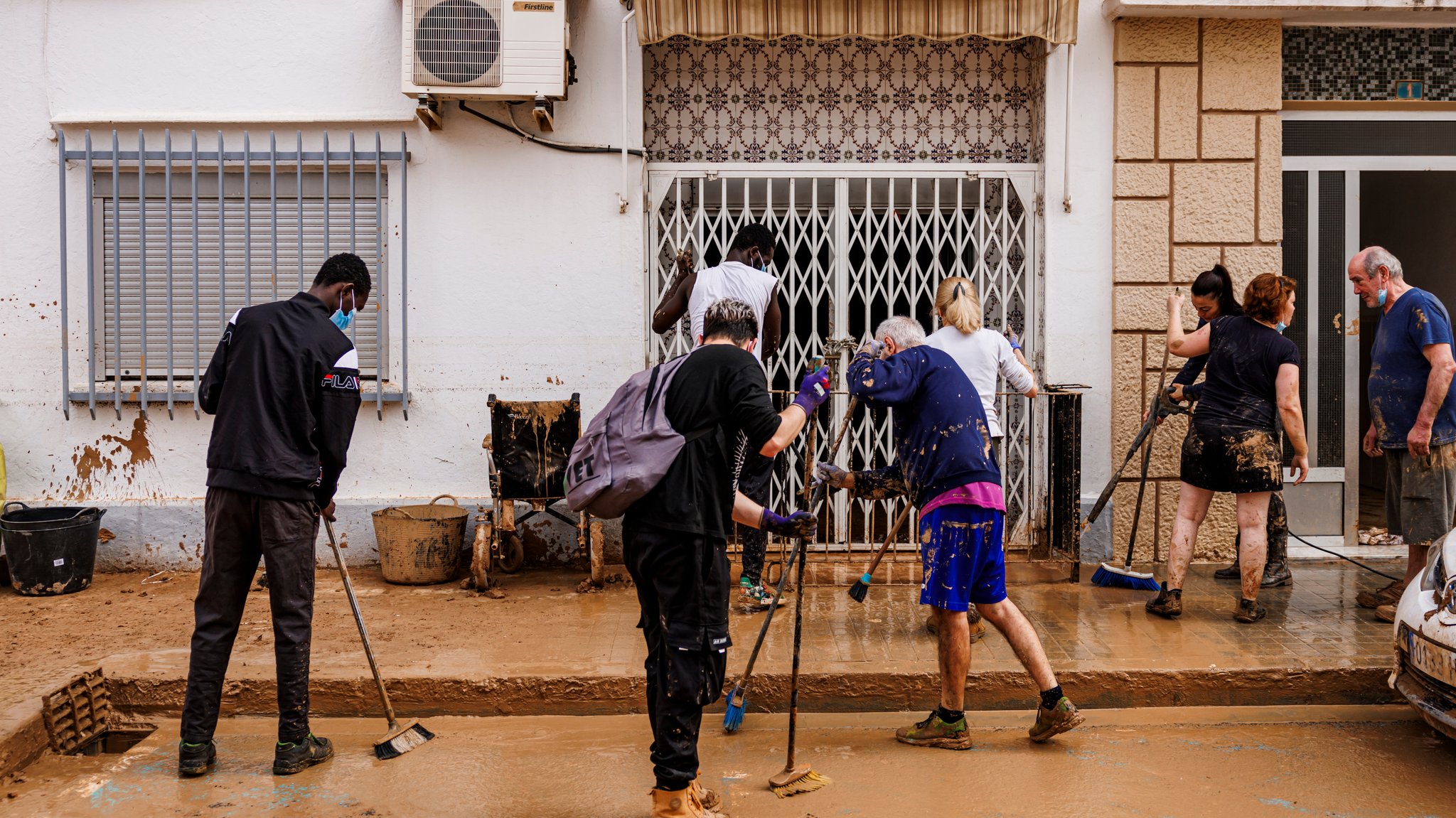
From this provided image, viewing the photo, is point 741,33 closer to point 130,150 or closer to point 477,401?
point 477,401

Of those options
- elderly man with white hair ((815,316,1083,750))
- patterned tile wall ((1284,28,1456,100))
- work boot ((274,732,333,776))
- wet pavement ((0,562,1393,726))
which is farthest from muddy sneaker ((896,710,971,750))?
patterned tile wall ((1284,28,1456,100))

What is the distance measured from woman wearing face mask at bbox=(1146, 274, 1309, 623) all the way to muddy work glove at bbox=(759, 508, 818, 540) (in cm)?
272

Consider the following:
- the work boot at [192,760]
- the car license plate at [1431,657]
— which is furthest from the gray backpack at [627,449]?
the car license plate at [1431,657]

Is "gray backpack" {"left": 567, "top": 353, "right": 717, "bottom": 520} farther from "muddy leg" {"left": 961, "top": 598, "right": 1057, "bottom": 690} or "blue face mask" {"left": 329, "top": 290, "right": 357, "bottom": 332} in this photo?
"muddy leg" {"left": 961, "top": 598, "right": 1057, "bottom": 690}

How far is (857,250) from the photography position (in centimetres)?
724

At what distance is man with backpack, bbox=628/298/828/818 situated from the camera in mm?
3592

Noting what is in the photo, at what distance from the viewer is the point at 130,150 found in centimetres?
682

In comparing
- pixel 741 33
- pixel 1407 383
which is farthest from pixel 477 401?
pixel 1407 383

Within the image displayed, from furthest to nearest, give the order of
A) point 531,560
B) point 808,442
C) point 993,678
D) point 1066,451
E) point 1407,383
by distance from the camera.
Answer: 1. point 531,560
2. point 1066,451
3. point 1407,383
4. point 993,678
5. point 808,442

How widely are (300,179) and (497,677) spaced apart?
3.63 metres

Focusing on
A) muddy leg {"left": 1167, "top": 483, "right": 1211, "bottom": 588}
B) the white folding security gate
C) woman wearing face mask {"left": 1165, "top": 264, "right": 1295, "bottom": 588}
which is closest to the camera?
muddy leg {"left": 1167, "top": 483, "right": 1211, "bottom": 588}

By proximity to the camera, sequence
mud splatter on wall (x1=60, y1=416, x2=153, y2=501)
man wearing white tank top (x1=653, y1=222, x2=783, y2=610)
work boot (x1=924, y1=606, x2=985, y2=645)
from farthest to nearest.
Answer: mud splatter on wall (x1=60, y1=416, x2=153, y2=501), man wearing white tank top (x1=653, y1=222, x2=783, y2=610), work boot (x1=924, y1=606, x2=985, y2=645)

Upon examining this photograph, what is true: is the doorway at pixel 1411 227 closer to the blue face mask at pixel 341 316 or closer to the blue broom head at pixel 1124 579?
the blue broom head at pixel 1124 579

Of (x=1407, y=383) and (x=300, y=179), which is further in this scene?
(x=300, y=179)
